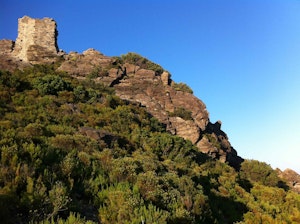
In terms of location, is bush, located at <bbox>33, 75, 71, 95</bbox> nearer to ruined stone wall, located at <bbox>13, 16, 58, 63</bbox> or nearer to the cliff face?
the cliff face

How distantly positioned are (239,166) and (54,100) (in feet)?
77.6

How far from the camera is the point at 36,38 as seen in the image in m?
48.9

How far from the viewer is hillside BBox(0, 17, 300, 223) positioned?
7.80 m

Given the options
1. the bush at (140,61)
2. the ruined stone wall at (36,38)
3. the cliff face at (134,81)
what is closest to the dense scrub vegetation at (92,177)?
the cliff face at (134,81)

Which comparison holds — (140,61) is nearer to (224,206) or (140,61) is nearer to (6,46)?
(6,46)

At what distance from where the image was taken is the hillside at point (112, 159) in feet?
25.6

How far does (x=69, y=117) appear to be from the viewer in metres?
20.1

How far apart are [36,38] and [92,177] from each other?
4481 cm

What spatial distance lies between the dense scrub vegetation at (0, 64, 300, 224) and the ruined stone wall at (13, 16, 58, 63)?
78.8 ft

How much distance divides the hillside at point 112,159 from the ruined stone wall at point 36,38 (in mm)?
473

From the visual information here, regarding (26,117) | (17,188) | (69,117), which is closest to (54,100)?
(69,117)

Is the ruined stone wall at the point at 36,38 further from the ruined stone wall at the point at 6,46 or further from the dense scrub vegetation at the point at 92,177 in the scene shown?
the dense scrub vegetation at the point at 92,177

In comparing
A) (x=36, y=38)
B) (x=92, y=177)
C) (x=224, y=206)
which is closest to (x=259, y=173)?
(x=224, y=206)

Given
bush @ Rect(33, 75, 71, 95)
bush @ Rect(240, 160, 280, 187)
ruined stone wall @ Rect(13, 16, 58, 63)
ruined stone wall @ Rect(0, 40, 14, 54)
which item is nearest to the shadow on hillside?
bush @ Rect(240, 160, 280, 187)
